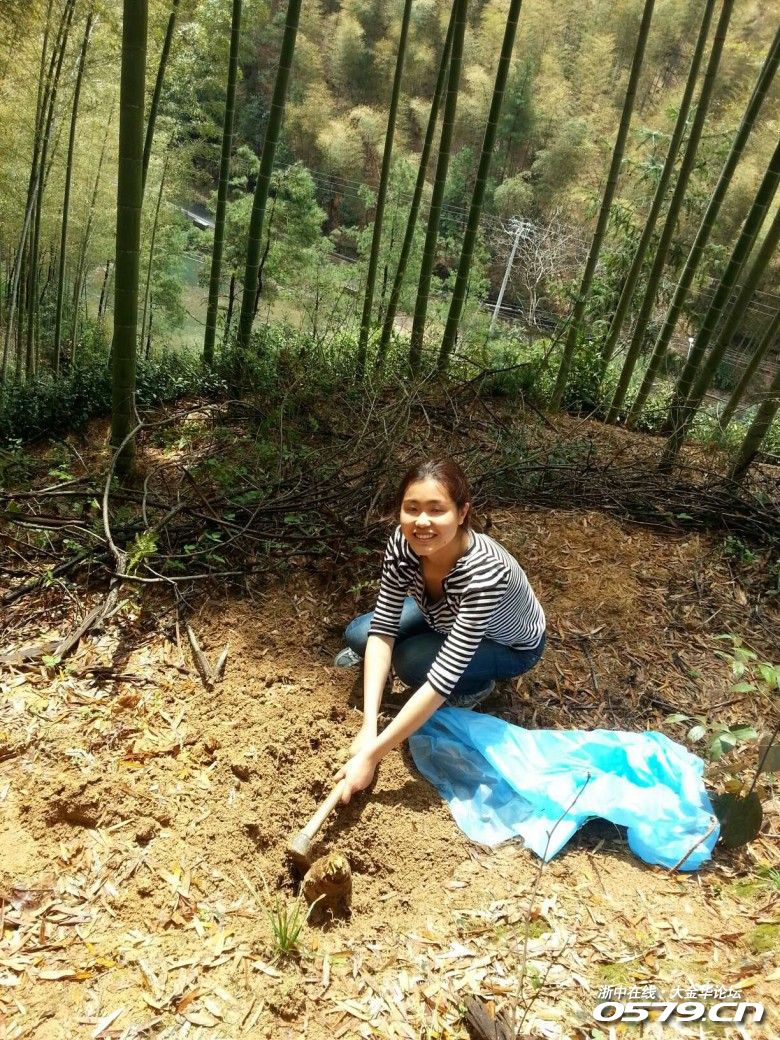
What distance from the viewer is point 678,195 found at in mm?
4586

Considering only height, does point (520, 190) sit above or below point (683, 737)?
above

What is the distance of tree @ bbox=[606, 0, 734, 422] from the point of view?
425 centimetres

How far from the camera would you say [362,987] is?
1349 millimetres

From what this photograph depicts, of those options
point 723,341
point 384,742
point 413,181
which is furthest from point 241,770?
point 413,181

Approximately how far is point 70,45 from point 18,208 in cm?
253

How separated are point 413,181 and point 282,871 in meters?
15.1

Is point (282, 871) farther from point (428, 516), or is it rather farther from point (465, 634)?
point (428, 516)

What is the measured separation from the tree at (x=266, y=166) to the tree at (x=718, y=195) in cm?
263

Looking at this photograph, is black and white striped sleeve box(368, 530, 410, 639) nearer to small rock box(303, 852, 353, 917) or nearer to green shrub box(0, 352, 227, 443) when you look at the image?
small rock box(303, 852, 353, 917)

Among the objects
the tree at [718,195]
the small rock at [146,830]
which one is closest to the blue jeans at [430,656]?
the small rock at [146,830]

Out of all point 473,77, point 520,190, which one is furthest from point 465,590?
point 473,77

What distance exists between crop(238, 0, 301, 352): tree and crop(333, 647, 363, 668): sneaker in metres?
3.08

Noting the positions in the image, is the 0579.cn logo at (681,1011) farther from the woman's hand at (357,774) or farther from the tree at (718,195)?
the tree at (718,195)

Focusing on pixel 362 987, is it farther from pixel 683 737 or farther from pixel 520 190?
pixel 520 190
